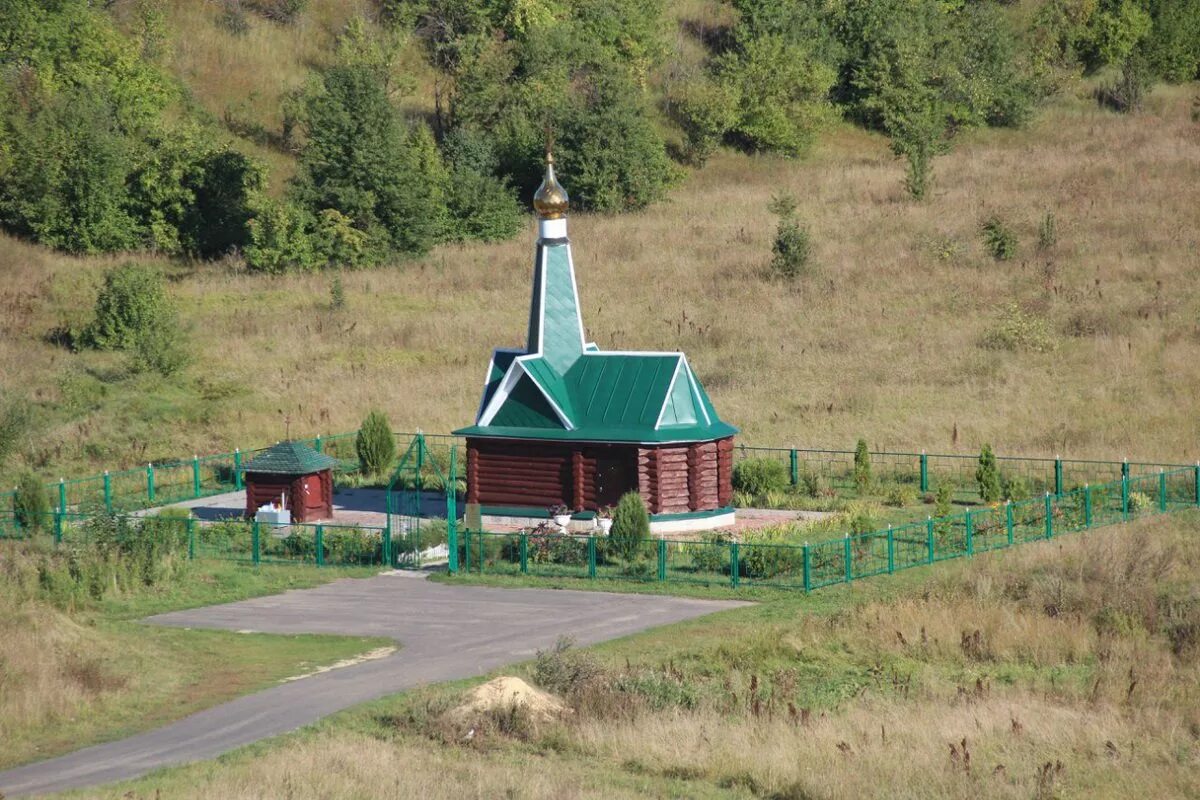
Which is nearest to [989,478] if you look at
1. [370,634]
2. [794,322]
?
[370,634]

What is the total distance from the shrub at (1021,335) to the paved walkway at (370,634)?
2534 cm

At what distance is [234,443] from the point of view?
48.4 meters

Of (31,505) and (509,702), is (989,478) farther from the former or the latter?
(31,505)

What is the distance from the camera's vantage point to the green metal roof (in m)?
36.8

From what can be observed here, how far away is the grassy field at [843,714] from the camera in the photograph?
19844 millimetres

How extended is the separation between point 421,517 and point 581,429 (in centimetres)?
442

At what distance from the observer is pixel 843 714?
2264 centimetres

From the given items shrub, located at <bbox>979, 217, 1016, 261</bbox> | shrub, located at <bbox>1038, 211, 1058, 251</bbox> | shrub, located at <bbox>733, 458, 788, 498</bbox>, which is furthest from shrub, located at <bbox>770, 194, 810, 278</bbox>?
shrub, located at <bbox>733, 458, 788, 498</bbox>

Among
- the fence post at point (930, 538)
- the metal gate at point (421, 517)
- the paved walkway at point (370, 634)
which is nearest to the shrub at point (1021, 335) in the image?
the metal gate at point (421, 517)

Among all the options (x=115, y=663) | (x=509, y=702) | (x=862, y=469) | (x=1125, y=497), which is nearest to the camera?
(x=509, y=702)

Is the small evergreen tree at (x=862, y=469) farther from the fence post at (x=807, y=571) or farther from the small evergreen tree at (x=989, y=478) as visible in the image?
the fence post at (x=807, y=571)

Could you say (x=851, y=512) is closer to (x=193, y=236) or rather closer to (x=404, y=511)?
(x=404, y=511)

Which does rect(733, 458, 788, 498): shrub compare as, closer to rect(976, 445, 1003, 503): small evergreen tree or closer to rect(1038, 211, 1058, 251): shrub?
rect(976, 445, 1003, 503): small evergreen tree

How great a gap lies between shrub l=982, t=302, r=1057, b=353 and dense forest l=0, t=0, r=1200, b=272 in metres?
13.4
